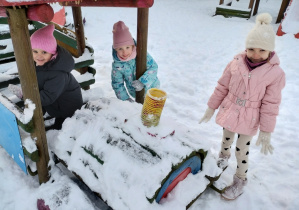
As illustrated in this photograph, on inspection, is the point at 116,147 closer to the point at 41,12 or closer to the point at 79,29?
the point at 41,12

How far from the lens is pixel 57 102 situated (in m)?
2.93

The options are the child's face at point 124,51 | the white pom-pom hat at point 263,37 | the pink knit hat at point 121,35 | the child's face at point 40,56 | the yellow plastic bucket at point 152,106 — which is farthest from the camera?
the child's face at point 124,51

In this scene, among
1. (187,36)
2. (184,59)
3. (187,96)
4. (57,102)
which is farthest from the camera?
(187,36)

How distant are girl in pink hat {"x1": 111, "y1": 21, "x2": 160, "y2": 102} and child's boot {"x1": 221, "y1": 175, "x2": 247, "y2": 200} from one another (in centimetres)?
151

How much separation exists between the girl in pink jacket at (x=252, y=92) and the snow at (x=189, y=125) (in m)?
0.35

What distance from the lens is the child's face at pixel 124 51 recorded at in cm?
310

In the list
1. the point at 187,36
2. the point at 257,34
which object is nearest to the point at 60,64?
the point at 257,34

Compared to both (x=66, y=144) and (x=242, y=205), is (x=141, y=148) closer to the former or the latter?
(x=66, y=144)

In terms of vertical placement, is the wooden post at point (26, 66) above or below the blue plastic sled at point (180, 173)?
above

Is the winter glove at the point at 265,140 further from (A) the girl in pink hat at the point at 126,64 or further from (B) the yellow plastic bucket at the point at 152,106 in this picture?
(A) the girl in pink hat at the point at 126,64

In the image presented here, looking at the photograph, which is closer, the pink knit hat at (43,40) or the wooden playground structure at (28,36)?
the wooden playground structure at (28,36)

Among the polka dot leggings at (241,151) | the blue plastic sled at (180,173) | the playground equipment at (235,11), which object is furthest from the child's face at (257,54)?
the playground equipment at (235,11)

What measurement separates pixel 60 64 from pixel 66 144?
82cm

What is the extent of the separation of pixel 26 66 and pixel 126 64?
152 cm
